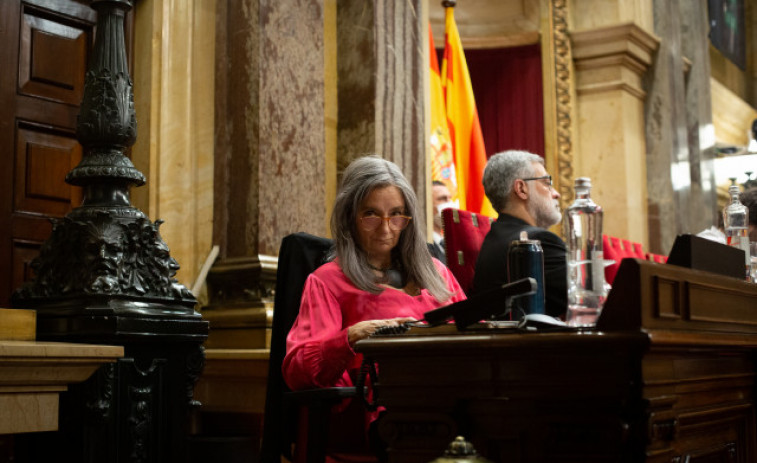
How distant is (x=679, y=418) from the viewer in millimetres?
1820

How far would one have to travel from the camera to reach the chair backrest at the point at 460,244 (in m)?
3.53

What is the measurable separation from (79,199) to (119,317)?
123 cm

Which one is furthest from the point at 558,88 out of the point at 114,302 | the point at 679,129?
the point at 114,302

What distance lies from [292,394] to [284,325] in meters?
0.43

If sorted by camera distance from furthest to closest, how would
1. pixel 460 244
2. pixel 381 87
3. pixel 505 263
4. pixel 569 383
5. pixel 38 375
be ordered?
1. pixel 381 87
2. pixel 460 244
3. pixel 505 263
4. pixel 38 375
5. pixel 569 383

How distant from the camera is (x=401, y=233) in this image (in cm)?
287

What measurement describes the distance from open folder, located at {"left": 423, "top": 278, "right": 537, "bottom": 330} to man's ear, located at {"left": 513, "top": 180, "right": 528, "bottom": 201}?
1.91m

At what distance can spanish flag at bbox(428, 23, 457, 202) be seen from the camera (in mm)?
5645

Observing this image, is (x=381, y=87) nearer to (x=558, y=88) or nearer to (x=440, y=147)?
(x=440, y=147)

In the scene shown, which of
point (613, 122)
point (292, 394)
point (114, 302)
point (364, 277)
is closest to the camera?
point (292, 394)

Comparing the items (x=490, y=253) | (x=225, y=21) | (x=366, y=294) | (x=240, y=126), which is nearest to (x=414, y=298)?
(x=366, y=294)

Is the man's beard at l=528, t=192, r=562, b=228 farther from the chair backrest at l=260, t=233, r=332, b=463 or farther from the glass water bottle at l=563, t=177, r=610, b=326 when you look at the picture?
the glass water bottle at l=563, t=177, r=610, b=326

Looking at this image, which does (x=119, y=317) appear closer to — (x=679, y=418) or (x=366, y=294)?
(x=366, y=294)

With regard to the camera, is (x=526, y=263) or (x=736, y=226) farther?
(x=736, y=226)
